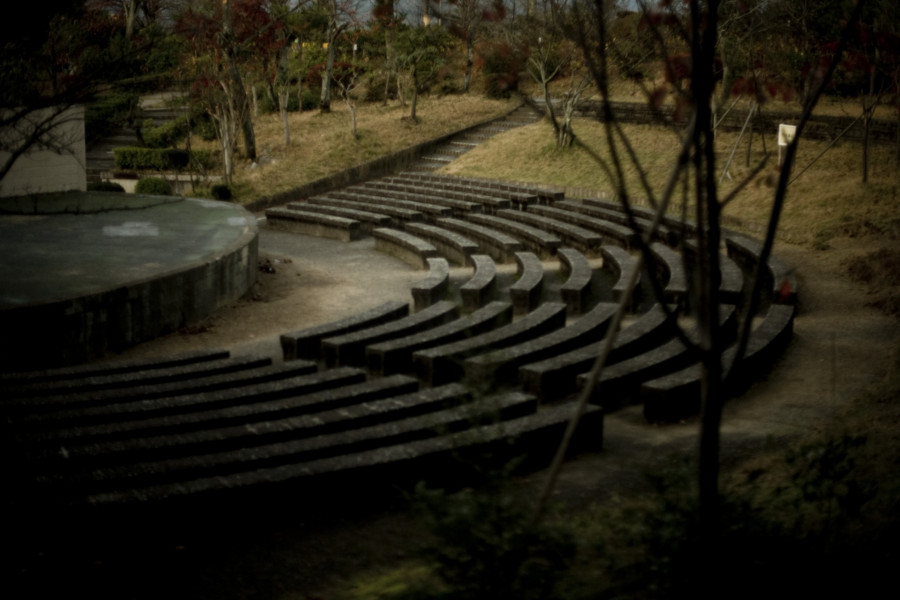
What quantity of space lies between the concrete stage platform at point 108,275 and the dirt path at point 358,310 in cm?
44

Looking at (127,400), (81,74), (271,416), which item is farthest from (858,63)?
(81,74)

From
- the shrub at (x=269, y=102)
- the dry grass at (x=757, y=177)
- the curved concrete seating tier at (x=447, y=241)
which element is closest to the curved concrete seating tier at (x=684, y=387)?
the dry grass at (x=757, y=177)

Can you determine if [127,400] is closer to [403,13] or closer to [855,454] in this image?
[855,454]

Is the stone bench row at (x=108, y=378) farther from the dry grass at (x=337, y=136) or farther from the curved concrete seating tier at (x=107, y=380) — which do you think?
the dry grass at (x=337, y=136)

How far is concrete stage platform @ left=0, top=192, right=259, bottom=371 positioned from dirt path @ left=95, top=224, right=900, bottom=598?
1.44 ft

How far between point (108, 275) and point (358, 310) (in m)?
3.75

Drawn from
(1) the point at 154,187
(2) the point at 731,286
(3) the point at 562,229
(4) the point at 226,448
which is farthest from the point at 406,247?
(4) the point at 226,448

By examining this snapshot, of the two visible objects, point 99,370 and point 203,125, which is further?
point 203,125

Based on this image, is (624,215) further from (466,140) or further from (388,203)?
(466,140)

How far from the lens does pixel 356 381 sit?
9164 millimetres

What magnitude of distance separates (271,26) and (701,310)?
2778cm

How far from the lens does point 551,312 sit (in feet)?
39.1

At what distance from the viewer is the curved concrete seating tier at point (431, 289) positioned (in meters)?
14.4

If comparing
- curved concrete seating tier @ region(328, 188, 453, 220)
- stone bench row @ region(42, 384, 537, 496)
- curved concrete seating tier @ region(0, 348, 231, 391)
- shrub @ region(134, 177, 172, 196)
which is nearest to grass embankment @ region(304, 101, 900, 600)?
stone bench row @ region(42, 384, 537, 496)
